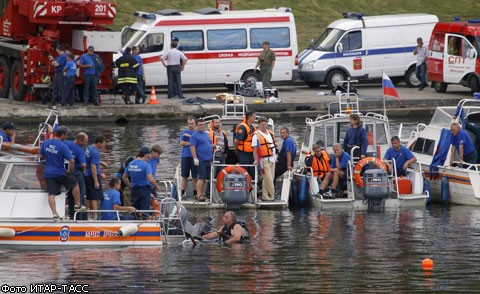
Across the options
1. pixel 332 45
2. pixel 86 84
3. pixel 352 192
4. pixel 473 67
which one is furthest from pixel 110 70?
pixel 352 192

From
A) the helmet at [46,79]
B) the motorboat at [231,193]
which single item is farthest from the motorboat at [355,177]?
the helmet at [46,79]

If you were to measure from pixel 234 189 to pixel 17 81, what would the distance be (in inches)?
595

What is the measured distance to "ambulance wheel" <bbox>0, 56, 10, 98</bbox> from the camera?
3872 cm

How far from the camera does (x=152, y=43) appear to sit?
40312 millimetres

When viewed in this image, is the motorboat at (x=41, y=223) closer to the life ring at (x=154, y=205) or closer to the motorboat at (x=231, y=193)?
the life ring at (x=154, y=205)

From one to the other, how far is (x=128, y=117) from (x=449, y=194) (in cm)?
1352

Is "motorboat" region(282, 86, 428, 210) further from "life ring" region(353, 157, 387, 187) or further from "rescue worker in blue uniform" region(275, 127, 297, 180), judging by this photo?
"rescue worker in blue uniform" region(275, 127, 297, 180)

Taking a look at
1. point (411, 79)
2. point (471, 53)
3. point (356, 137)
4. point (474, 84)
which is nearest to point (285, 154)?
point (356, 137)

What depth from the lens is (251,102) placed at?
38.7m

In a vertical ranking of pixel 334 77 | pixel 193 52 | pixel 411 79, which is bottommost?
pixel 411 79

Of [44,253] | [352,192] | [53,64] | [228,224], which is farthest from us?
[53,64]

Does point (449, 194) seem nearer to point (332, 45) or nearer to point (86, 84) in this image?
point (86, 84)

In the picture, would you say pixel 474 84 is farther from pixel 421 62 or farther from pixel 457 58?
pixel 421 62

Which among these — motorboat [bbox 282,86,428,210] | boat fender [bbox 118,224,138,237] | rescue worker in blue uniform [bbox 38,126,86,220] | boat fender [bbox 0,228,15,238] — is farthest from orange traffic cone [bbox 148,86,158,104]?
boat fender [bbox 0,228,15,238]
